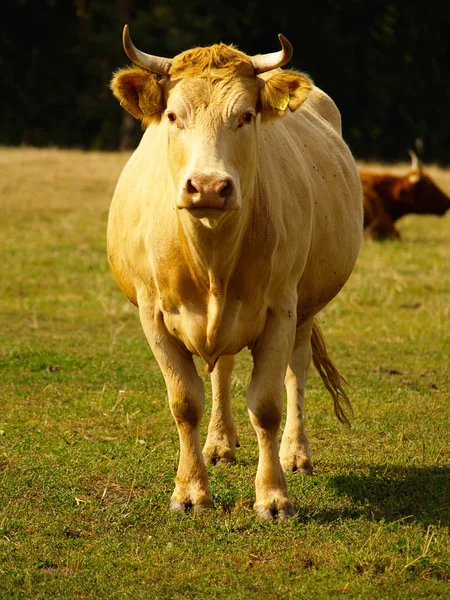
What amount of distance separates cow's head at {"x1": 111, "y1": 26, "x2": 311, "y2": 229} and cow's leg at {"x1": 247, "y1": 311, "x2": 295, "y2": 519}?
0.75m

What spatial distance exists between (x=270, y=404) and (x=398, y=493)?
0.91m

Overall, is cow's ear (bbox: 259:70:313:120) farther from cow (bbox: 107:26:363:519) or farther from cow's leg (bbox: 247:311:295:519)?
cow's leg (bbox: 247:311:295:519)

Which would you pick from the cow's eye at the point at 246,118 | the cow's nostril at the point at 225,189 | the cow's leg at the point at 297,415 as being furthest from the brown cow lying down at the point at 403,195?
the cow's nostril at the point at 225,189

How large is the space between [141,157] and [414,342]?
4.43 metres

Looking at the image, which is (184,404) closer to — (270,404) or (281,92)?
(270,404)

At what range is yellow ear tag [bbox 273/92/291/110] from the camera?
493 centimetres

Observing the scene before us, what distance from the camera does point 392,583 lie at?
4.30 metres

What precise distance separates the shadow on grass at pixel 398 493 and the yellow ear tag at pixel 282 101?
6.38 feet

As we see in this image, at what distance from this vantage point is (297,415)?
6.13 meters

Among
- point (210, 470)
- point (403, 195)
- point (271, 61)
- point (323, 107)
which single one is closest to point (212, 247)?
point (271, 61)

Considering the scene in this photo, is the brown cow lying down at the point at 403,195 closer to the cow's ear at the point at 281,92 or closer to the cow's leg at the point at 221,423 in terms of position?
the cow's leg at the point at 221,423

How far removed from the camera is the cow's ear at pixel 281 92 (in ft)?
16.2

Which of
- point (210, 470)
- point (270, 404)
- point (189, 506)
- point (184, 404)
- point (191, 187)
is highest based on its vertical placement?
point (191, 187)

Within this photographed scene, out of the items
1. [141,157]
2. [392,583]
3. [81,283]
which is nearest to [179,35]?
[81,283]
